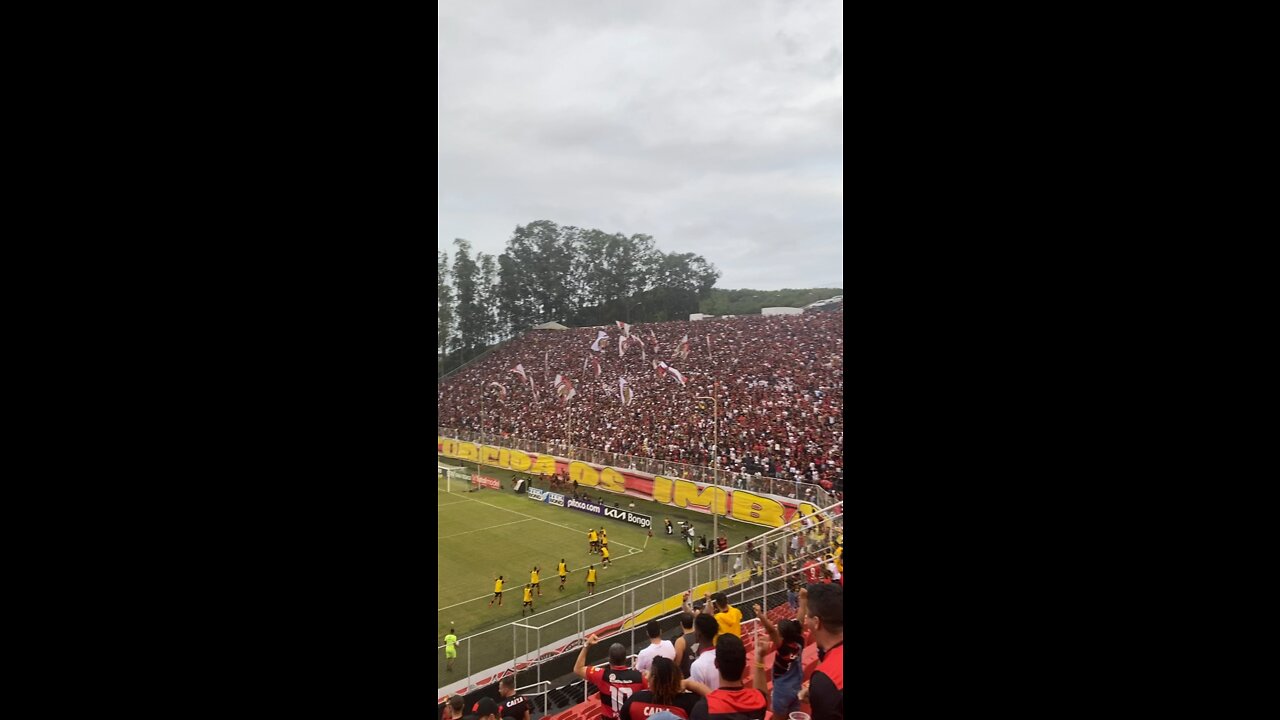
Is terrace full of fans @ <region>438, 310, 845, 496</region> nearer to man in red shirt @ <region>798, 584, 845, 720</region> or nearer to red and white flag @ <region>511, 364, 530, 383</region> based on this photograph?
red and white flag @ <region>511, 364, 530, 383</region>

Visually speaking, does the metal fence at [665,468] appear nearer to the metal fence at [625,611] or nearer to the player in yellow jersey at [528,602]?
the metal fence at [625,611]

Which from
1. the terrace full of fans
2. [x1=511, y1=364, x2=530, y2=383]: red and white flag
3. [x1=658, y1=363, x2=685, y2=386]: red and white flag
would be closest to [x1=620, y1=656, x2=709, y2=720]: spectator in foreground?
the terrace full of fans

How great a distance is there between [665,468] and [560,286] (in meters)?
6.55

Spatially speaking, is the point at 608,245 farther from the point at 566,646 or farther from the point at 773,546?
the point at 566,646

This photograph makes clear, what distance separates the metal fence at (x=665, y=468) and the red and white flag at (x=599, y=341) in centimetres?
246

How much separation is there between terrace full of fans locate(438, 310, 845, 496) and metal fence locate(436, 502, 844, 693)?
10.4 feet

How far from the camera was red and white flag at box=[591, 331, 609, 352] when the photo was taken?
1573 centimetres

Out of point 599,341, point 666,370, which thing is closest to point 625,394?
point 666,370

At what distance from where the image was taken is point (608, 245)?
17.0m

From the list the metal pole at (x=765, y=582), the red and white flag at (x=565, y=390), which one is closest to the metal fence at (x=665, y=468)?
the red and white flag at (x=565, y=390)

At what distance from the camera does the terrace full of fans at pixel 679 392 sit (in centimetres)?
1237

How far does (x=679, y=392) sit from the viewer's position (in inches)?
575
